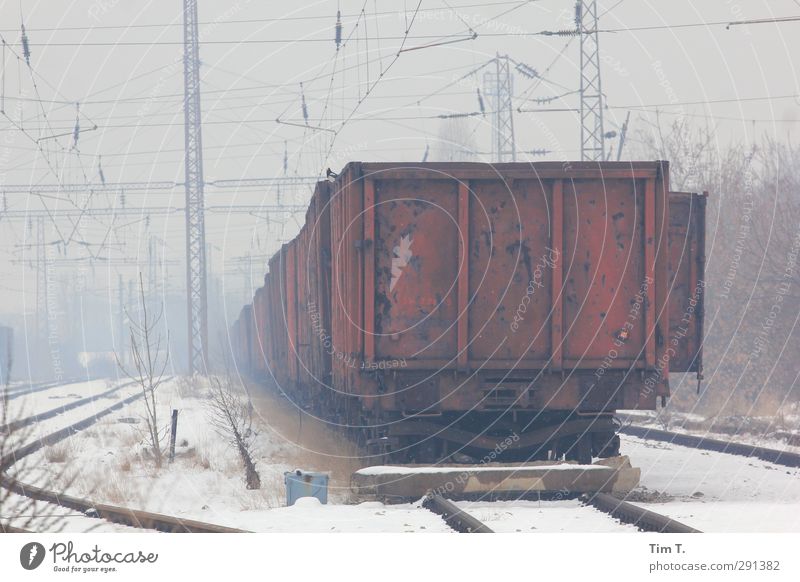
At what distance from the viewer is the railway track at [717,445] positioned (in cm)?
1457

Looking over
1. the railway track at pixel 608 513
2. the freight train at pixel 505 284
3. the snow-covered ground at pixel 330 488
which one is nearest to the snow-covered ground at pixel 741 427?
the snow-covered ground at pixel 330 488

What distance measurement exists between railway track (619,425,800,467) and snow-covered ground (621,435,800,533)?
0.73 feet

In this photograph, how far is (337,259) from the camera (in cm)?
1280

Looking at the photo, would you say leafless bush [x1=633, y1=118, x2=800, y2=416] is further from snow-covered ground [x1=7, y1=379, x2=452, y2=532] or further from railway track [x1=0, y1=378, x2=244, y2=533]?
railway track [x1=0, y1=378, x2=244, y2=533]

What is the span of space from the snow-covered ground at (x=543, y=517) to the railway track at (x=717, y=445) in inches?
193

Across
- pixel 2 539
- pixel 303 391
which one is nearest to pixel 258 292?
pixel 303 391

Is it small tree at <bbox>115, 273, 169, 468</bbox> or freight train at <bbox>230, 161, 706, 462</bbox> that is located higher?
freight train at <bbox>230, 161, 706, 462</bbox>

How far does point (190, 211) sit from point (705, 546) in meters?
28.7

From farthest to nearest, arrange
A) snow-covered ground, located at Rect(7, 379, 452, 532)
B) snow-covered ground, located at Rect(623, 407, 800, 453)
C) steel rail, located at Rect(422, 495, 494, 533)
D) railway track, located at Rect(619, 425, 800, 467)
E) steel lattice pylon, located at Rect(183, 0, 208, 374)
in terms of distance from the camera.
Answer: steel lattice pylon, located at Rect(183, 0, 208, 374)
snow-covered ground, located at Rect(623, 407, 800, 453)
railway track, located at Rect(619, 425, 800, 467)
snow-covered ground, located at Rect(7, 379, 452, 532)
steel rail, located at Rect(422, 495, 494, 533)

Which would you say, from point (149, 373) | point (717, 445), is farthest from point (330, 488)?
point (717, 445)

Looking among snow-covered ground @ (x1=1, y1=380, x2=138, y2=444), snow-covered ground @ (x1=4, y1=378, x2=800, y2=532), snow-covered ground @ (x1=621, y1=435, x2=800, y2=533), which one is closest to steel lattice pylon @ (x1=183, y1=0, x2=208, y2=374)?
snow-covered ground @ (x1=1, y1=380, x2=138, y2=444)

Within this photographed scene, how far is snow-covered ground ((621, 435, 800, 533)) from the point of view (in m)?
9.21

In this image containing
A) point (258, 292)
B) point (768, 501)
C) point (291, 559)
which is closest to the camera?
point (291, 559)

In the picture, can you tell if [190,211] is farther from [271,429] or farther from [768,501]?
[768,501]
